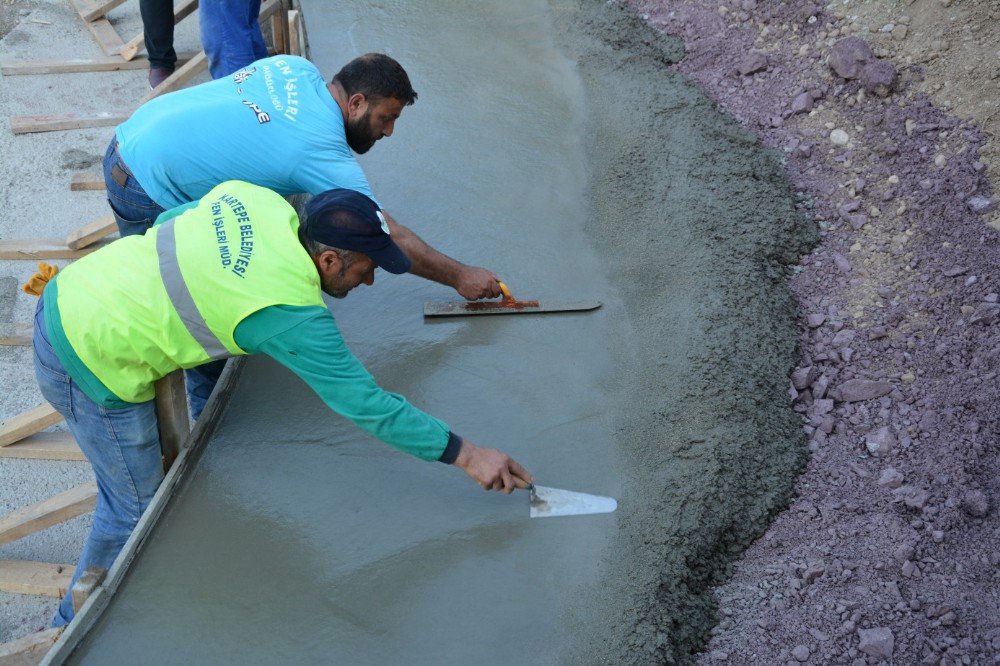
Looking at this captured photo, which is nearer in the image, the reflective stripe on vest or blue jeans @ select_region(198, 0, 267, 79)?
the reflective stripe on vest

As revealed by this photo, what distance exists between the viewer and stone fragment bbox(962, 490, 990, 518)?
2.87 m

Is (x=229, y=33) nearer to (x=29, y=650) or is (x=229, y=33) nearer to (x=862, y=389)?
(x=29, y=650)

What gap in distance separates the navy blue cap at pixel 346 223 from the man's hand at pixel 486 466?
659 millimetres

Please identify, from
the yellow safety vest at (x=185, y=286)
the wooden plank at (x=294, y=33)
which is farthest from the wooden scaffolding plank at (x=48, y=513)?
the wooden plank at (x=294, y=33)

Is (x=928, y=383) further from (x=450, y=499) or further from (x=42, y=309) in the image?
(x=42, y=309)

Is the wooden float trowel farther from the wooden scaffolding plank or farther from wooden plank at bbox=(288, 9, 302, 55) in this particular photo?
wooden plank at bbox=(288, 9, 302, 55)

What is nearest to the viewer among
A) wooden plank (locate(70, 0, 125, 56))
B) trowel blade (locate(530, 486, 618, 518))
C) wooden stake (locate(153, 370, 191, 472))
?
wooden stake (locate(153, 370, 191, 472))

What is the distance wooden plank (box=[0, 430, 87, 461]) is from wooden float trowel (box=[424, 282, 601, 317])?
1.62 metres

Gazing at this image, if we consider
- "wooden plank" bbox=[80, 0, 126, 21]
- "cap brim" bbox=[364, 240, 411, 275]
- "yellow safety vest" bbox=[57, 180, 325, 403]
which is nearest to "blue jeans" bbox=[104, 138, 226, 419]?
Answer: "yellow safety vest" bbox=[57, 180, 325, 403]

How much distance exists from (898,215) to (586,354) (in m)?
1.63

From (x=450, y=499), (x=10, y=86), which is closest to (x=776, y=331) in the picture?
(x=450, y=499)

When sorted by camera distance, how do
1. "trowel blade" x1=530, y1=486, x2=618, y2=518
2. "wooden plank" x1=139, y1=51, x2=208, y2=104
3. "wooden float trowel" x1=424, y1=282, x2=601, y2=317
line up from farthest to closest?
"wooden plank" x1=139, y1=51, x2=208, y2=104 → "wooden float trowel" x1=424, y1=282, x2=601, y2=317 → "trowel blade" x1=530, y1=486, x2=618, y2=518

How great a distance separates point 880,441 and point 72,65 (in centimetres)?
557

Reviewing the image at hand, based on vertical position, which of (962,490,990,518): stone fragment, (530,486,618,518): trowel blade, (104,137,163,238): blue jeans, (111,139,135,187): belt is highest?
(111,139,135,187): belt
